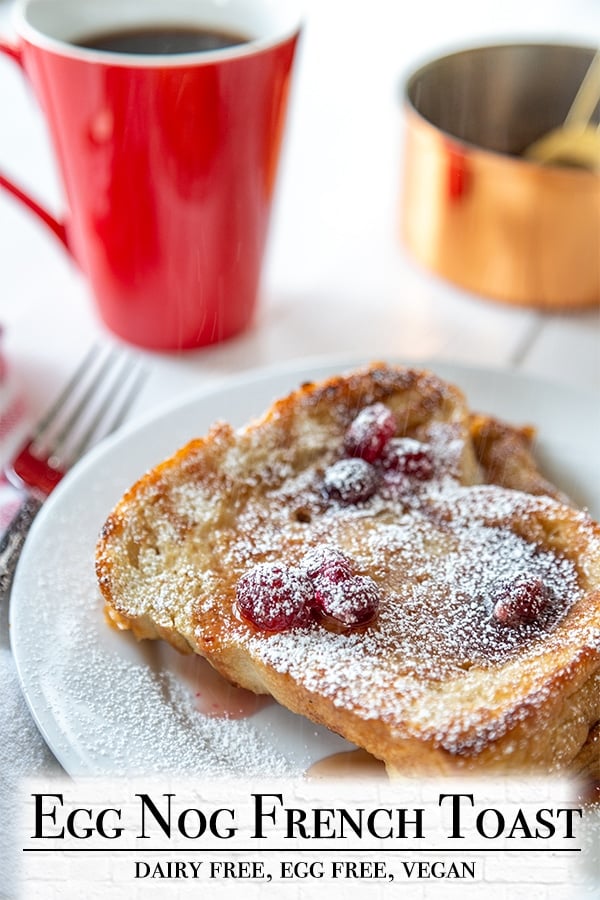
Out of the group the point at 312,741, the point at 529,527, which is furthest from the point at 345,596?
the point at 529,527

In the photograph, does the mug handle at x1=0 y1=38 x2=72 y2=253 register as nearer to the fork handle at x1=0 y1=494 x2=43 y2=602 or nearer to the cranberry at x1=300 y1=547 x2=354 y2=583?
the fork handle at x1=0 y1=494 x2=43 y2=602

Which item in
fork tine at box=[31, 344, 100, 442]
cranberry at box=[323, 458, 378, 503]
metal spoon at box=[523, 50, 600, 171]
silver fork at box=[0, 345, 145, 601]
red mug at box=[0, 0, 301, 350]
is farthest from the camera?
metal spoon at box=[523, 50, 600, 171]

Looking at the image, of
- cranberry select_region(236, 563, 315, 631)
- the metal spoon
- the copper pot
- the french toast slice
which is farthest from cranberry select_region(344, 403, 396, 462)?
the metal spoon

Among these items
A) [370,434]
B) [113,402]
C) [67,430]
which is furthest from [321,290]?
[370,434]

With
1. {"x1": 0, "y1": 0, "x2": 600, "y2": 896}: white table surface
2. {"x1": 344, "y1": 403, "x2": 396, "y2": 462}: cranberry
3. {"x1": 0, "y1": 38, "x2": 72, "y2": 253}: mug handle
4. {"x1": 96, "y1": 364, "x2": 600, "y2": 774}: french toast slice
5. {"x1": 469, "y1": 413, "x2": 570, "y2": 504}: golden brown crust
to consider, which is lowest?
{"x1": 0, "y1": 0, "x2": 600, "y2": 896}: white table surface

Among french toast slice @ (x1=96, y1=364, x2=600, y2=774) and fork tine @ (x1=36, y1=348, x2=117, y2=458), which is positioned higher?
french toast slice @ (x1=96, y1=364, x2=600, y2=774)

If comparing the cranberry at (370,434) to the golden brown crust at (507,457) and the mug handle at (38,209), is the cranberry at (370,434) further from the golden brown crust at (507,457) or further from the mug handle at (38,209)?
the mug handle at (38,209)

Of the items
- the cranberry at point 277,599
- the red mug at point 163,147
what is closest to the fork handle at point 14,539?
the cranberry at point 277,599
